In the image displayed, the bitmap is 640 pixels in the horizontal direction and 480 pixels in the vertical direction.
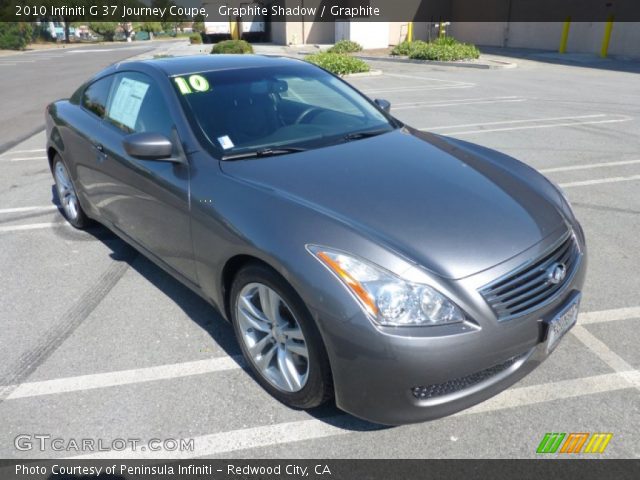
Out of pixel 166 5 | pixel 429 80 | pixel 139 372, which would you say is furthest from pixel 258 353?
pixel 166 5

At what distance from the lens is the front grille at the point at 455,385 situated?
2133 mm

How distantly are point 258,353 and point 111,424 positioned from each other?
785 millimetres

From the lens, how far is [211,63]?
12.0 feet

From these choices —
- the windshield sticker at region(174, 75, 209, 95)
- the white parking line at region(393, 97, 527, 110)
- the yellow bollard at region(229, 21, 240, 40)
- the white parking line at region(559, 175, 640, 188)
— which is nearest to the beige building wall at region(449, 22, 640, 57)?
the white parking line at region(393, 97, 527, 110)

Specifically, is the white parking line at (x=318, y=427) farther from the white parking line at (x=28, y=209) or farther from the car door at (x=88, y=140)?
the white parking line at (x=28, y=209)

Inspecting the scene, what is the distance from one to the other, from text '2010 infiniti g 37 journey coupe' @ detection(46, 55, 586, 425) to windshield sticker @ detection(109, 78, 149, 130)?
0.02 metres

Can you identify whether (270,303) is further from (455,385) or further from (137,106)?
(137,106)

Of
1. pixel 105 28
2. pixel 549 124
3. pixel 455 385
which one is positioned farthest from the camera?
pixel 105 28

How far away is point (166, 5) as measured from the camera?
316 ft

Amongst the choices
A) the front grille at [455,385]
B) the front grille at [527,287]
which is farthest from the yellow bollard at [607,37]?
the front grille at [455,385]

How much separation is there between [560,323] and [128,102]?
3.11 meters

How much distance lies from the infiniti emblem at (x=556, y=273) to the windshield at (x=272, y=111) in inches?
58.7

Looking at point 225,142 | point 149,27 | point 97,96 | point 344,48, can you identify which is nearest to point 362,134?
point 225,142

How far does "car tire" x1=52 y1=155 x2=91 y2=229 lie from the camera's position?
470 cm
